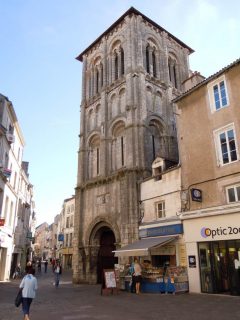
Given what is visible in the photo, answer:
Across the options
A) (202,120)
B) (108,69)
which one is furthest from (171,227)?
(108,69)

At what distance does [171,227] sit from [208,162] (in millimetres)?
4351

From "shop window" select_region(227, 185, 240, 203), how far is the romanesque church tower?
308 inches

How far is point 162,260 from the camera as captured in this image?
18.4 m

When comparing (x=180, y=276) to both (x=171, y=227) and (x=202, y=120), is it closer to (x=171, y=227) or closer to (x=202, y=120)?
(x=171, y=227)

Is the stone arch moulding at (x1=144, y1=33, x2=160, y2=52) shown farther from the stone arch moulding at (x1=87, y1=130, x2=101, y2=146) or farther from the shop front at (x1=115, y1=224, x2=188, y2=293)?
the shop front at (x1=115, y1=224, x2=188, y2=293)

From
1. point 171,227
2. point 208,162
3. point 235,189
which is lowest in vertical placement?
point 171,227

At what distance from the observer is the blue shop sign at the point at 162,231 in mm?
16298

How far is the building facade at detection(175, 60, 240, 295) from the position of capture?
1358cm

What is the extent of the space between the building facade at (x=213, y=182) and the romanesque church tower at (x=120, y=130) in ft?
19.1

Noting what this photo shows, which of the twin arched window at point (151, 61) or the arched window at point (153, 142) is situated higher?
the twin arched window at point (151, 61)

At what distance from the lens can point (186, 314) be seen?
356 inches

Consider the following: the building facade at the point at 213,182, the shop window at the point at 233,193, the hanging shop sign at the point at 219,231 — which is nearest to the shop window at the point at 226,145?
the building facade at the point at 213,182

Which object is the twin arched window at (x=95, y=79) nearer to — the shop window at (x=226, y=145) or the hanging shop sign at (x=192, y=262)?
the shop window at (x=226, y=145)

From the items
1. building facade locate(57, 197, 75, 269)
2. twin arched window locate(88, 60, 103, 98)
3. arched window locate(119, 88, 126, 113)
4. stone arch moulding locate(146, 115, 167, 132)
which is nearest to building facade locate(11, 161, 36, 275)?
twin arched window locate(88, 60, 103, 98)
